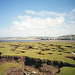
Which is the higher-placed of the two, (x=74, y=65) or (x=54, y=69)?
(x=74, y=65)

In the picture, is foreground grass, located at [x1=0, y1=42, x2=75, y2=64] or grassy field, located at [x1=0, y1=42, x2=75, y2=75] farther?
foreground grass, located at [x1=0, y1=42, x2=75, y2=64]

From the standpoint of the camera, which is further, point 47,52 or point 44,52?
point 44,52

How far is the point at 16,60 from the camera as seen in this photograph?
123ft

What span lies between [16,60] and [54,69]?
18.3 metres

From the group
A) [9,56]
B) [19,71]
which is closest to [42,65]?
[19,71]

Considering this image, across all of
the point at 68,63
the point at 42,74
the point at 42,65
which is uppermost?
the point at 68,63

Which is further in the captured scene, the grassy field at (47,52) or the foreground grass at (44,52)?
the foreground grass at (44,52)

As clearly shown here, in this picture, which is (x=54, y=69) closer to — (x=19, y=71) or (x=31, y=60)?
(x=31, y=60)

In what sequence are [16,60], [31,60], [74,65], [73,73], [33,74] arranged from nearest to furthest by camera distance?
[73,73], [74,65], [33,74], [31,60], [16,60]

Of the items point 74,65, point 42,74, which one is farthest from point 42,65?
point 74,65

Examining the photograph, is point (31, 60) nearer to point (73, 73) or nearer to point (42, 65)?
point (42, 65)

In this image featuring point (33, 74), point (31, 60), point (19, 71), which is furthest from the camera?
point (31, 60)

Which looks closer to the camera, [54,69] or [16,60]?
[54,69]

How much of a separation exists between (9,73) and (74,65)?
73.2ft
